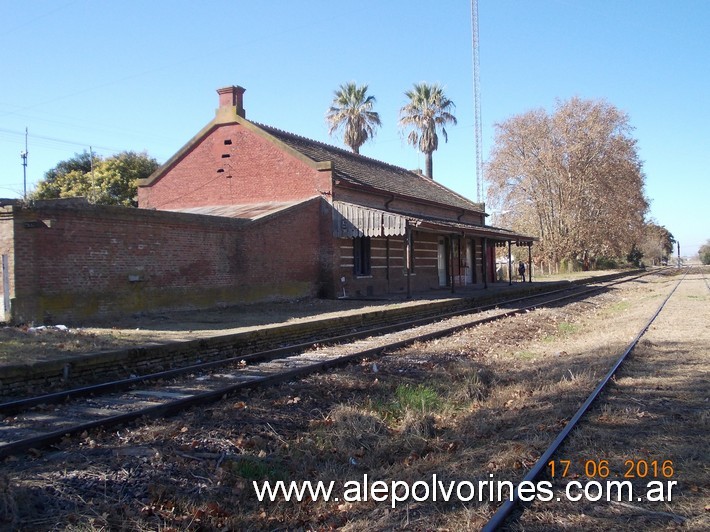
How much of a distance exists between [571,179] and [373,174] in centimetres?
2485

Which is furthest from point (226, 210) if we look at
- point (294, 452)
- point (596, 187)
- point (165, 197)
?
point (596, 187)

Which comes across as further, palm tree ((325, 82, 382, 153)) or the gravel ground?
palm tree ((325, 82, 382, 153))

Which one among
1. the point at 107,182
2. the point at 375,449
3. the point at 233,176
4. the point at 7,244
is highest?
the point at 107,182

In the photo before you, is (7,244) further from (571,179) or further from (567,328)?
(571,179)

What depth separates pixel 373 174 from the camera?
29.4 metres

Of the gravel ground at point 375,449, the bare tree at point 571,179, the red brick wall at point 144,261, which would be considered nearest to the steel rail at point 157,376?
the gravel ground at point 375,449

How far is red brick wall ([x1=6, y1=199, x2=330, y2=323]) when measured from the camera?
13102 mm

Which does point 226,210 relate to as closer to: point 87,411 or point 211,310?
point 211,310

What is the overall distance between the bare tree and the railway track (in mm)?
38487

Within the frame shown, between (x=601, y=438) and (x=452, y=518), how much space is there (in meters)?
2.18
